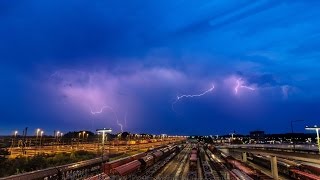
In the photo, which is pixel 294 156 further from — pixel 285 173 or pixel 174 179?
pixel 174 179

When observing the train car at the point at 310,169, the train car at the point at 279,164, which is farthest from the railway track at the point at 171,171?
the train car at the point at 310,169

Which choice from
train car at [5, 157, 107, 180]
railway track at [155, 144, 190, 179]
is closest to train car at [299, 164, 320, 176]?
railway track at [155, 144, 190, 179]

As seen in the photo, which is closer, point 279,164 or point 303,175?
point 303,175

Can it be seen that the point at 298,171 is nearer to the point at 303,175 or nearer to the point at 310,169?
the point at 310,169

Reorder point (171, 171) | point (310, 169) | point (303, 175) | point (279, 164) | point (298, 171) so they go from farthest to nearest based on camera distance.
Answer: point (279, 164) → point (171, 171) → point (310, 169) → point (298, 171) → point (303, 175)

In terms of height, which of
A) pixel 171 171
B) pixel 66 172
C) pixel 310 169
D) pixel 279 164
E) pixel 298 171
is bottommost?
pixel 171 171

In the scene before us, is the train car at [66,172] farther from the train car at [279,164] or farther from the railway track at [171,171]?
the train car at [279,164]

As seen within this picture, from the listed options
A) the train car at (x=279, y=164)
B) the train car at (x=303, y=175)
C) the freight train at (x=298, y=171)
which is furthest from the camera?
the train car at (x=279, y=164)

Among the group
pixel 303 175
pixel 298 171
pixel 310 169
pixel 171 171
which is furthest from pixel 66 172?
pixel 310 169

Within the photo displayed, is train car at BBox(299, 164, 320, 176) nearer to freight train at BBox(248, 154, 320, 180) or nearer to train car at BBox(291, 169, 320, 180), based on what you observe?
freight train at BBox(248, 154, 320, 180)

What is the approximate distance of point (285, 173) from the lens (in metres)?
50.9

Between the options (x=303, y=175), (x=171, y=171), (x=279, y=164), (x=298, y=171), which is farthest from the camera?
(x=279, y=164)

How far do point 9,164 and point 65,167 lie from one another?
16991 mm

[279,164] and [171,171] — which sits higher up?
[279,164]
